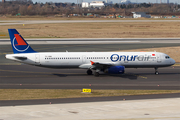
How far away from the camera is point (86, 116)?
2219 cm

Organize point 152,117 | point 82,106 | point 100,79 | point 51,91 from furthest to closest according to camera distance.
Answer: point 100,79 < point 51,91 < point 82,106 < point 152,117

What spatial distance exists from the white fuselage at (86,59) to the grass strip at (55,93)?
9378 mm

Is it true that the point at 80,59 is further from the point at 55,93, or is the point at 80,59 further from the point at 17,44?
the point at 55,93

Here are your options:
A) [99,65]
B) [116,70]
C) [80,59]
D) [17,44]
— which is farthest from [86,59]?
[17,44]

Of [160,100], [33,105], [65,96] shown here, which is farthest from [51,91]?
[160,100]

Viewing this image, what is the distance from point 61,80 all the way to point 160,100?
17.2 meters

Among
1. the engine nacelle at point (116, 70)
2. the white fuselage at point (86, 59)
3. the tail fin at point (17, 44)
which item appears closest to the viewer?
the engine nacelle at point (116, 70)

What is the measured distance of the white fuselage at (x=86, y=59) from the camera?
41.2m

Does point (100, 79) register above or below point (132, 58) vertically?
below

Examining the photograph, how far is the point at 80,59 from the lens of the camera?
41500 millimetres

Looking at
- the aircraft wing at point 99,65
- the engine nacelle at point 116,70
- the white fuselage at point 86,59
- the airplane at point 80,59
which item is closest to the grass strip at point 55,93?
the engine nacelle at point 116,70

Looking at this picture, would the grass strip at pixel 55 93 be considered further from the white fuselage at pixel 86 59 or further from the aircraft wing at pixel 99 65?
the white fuselage at pixel 86 59

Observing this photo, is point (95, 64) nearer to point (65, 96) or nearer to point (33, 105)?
point (65, 96)

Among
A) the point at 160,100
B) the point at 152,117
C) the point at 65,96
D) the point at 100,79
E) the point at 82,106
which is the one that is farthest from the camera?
the point at 100,79
